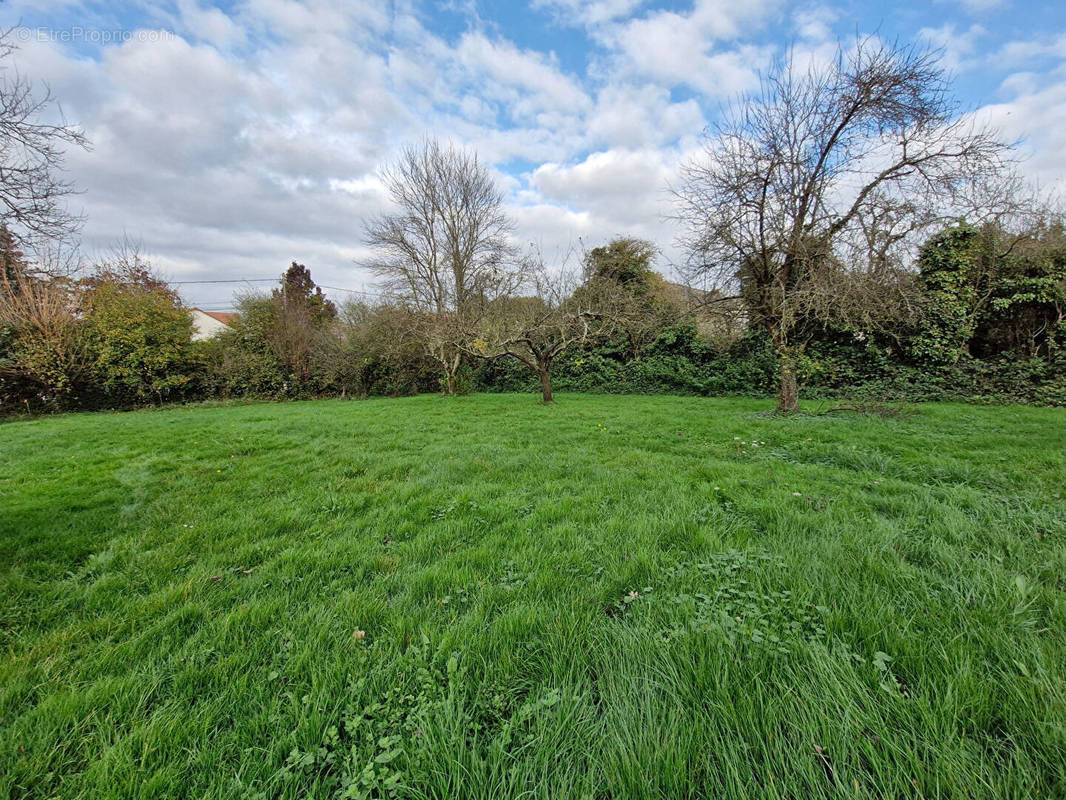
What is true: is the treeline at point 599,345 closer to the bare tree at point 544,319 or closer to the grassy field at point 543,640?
the bare tree at point 544,319

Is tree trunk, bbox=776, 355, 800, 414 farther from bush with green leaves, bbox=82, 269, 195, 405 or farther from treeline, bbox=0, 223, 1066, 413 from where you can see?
bush with green leaves, bbox=82, 269, 195, 405

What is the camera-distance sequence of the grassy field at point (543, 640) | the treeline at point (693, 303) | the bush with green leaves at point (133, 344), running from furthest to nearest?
the bush with green leaves at point (133, 344), the treeline at point (693, 303), the grassy field at point (543, 640)

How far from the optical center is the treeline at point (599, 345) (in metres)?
9.55

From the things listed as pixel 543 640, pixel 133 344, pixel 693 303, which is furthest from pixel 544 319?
pixel 133 344

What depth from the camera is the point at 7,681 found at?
147cm

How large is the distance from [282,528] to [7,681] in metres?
1.52

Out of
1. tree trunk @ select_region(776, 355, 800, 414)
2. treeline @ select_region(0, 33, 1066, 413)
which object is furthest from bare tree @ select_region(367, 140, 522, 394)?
tree trunk @ select_region(776, 355, 800, 414)

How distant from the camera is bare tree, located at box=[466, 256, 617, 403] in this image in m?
11.2

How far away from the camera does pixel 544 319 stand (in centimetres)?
1127

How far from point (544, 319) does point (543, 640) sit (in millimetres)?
10300

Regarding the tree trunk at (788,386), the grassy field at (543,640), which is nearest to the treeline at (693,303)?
the tree trunk at (788,386)

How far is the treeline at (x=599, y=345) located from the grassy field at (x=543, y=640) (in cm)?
690

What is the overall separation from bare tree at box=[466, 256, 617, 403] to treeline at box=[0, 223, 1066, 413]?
0.40 metres

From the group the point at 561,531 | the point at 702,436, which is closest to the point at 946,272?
the point at 702,436
